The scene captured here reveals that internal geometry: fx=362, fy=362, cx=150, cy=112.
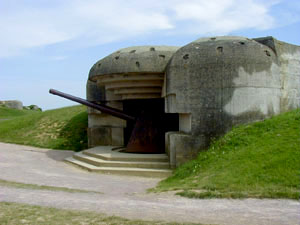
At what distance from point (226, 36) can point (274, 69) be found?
171 centimetres

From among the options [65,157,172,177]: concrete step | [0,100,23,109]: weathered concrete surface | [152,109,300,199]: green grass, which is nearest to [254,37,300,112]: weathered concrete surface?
[152,109,300,199]: green grass

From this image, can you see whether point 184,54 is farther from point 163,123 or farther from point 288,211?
point 288,211

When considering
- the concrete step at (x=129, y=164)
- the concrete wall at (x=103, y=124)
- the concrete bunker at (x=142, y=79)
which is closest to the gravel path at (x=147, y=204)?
the concrete step at (x=129, y=164)

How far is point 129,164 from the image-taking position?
10562 mm

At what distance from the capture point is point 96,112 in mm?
15094

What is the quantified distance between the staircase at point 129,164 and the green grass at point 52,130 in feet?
16.0

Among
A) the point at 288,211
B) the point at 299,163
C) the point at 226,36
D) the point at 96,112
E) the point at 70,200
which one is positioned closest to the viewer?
the point at 288,211

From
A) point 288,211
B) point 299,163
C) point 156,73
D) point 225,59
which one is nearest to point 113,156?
point 156,73

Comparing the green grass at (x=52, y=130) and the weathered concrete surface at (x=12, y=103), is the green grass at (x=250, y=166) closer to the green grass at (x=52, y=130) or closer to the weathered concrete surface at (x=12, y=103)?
the green grass at (x=52, y=130)

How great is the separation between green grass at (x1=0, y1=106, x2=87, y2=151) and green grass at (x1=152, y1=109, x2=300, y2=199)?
8.81 m

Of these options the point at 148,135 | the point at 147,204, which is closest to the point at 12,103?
the point at 148,135

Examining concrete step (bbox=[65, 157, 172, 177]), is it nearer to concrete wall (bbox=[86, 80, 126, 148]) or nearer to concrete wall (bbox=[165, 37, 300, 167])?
concrete wall (bbox=[165, 37, 300, 167])

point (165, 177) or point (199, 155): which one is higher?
point (199, 155)

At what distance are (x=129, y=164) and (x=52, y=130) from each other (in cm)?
912
